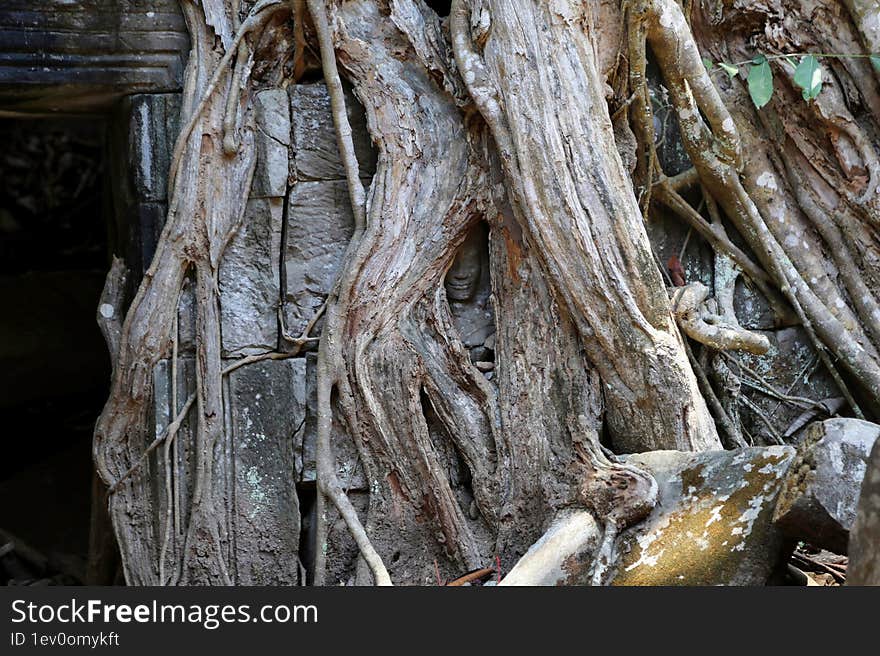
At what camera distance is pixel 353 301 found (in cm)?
277

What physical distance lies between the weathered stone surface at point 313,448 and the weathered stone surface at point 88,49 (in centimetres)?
93

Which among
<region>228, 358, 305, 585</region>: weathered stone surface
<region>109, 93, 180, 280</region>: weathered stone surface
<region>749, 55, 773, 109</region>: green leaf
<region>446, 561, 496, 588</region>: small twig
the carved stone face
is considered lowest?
<region>446, 561, 496, 588</region>: small twig

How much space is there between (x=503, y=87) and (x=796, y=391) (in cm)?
122

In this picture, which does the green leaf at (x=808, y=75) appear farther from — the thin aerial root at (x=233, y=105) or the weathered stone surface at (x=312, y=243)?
the thin aerial root at (x=233, y=105)

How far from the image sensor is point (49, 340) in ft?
16.2

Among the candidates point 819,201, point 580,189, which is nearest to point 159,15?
point 580,189

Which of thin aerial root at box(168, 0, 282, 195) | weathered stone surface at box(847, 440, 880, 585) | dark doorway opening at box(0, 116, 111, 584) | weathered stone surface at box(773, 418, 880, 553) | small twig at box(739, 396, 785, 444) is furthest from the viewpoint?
dark doorway opening at box(0, 116, 111, 584)

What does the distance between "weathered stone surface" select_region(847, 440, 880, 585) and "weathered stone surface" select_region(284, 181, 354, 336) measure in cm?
167

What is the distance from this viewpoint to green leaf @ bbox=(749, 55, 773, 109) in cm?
276

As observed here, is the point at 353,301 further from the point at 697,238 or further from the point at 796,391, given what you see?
the point at 796,391

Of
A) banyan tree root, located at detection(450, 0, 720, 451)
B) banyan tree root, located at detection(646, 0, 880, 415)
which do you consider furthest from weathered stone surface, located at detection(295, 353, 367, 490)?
banyan tree root, located at detection(646, 0, 880, 415)

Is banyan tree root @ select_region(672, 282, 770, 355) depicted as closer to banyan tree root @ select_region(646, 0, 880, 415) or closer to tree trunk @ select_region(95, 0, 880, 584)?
tree trunk @ select_region(95, 0, 880, 584)

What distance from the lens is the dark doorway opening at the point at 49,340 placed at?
4070mm

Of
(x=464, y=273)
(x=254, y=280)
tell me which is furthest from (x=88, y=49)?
(x=464, y=273)
